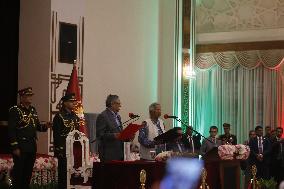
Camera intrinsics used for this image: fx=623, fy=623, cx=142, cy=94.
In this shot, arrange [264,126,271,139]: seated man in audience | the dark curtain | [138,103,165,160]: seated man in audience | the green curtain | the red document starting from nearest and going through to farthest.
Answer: the red document → [138,103,165,160]: seated man in audience → the dark curtain → [264,126,271,139]: seated man in audience → the green curtain

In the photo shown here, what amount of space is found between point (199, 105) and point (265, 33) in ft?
7.73

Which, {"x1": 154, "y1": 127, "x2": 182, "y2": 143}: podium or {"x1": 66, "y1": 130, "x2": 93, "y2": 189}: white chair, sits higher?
{"x1": 154, "y1": 127, "x2": 182, "y2": 143}: podium

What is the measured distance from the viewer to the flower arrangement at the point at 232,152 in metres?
8.08

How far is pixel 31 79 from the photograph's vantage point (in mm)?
11297

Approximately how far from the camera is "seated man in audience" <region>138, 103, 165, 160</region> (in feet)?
27.6

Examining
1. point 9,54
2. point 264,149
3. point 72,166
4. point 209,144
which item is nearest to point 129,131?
point 72,166

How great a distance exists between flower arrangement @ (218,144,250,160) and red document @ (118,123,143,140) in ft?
4.09

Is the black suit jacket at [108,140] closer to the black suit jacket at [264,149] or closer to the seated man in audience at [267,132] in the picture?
the black suit jacket at [264,149]

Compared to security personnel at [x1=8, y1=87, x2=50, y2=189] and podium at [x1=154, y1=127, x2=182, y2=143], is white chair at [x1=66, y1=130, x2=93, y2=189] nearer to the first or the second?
security personnel at [x1=8, y1=87, x2=50, y2=189]

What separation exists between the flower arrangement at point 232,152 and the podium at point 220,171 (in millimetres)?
93

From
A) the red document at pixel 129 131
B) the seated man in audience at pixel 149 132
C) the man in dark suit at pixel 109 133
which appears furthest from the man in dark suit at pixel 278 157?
the red document at pixel 129 131

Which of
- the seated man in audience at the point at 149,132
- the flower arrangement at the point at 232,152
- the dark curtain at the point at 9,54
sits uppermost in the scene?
the dark curtain at the point at 9,54

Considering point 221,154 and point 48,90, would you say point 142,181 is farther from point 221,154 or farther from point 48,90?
point 48,90

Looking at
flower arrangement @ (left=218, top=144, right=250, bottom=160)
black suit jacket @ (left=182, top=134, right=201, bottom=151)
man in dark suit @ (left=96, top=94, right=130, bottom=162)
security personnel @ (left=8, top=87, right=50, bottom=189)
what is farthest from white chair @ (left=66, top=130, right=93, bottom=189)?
black suit jacket @ (left=182, top=134, right=201, bottom=151)
